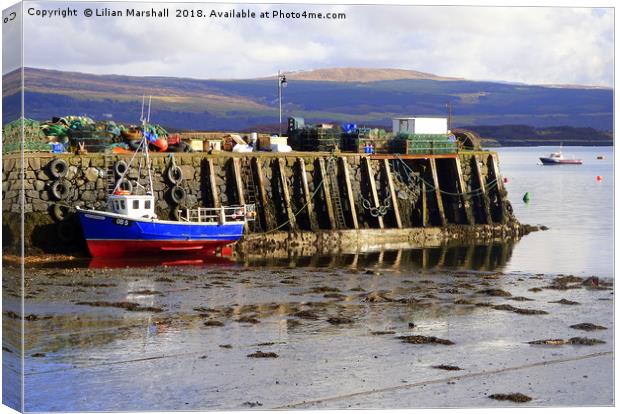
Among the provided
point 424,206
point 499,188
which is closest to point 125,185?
point 424,206

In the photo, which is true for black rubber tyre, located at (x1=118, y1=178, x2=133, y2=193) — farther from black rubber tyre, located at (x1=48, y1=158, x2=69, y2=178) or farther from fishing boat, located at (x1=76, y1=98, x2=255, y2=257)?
black rubber tyre, located at (x1=48, y1=158, x2=69, y2=178)

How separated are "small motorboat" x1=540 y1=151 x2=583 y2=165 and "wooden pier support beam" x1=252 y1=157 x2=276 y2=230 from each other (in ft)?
205

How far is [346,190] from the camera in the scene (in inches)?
1843

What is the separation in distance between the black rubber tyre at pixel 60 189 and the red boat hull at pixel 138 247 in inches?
78.7

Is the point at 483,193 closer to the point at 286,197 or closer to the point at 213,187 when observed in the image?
the point at 286,197

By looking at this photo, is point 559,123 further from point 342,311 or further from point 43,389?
point 43,389

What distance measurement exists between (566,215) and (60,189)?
28387mm

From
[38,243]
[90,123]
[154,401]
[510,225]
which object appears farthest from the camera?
[510,225]

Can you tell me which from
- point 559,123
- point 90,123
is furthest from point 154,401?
point 559,123

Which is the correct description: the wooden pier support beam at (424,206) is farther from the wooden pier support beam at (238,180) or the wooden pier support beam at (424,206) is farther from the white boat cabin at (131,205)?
the white boat cabin at (131,205)

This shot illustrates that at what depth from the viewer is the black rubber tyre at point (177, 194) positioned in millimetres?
42562

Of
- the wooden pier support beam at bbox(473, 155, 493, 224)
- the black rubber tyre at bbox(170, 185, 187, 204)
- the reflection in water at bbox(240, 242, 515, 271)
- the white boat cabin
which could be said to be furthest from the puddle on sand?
the wooden pier support beam at bbox(473, 155, 493, 224)

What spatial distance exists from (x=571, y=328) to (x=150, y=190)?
16.6 meters

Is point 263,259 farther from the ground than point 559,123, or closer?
closer
